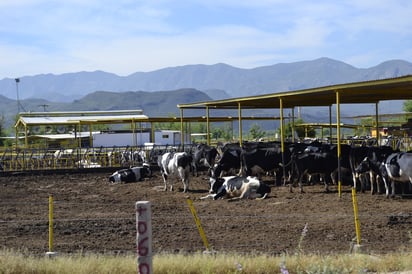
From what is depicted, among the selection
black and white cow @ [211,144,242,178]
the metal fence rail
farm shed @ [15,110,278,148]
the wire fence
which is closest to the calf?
black and white cow @ [211,144,242,178]

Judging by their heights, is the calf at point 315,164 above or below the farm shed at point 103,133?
below

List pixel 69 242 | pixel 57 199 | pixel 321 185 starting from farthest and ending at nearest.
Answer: pixel 321 185, pixel 57 199, pixel 69 242

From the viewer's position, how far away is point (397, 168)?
1842cm

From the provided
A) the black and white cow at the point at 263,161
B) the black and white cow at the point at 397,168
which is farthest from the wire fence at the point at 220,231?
the black and white cow at the point at 263,161

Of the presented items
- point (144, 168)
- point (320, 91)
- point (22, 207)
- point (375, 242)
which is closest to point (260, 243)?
point (375, 242)

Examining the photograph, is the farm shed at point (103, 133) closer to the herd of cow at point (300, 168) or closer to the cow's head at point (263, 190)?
the herd of cow at point (300, 168)

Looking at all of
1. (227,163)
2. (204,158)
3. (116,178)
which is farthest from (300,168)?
(116,178)

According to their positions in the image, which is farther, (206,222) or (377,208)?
(377,208)

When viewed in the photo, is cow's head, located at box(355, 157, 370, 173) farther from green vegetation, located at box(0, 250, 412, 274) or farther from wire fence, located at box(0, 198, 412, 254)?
green vegetation, located at box(0, 250, 412, 274)

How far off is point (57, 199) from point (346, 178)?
9885 millimetres

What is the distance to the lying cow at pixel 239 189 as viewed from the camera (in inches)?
777

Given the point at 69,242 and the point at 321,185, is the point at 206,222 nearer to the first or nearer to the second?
the point at 69,242

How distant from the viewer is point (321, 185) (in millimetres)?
22750

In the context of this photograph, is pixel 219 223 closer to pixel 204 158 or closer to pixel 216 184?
pixel 216 184
